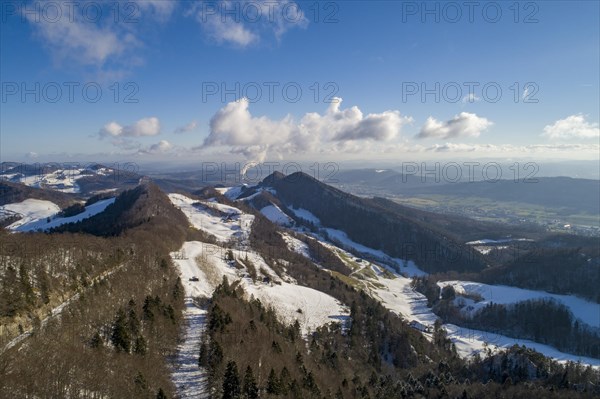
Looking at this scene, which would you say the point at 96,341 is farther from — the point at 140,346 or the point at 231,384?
the point at 231,384

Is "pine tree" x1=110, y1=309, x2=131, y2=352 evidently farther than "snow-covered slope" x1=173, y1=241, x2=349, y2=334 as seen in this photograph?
No

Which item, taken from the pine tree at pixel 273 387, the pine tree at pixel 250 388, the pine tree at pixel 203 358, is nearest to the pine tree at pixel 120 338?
the pine tree at pixel 203 358

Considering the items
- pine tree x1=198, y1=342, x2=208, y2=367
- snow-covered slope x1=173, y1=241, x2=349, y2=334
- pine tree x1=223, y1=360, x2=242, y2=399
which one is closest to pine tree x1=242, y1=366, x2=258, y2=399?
pine tree x1=223, y1=360, x2=242, y2=399

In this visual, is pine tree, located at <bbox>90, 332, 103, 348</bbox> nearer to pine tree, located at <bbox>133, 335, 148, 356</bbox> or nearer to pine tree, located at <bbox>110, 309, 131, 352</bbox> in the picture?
pine tree, located at <bbox>110, 309, 131, 352</bbox>

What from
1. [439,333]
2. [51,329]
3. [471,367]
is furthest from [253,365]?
[439,333]

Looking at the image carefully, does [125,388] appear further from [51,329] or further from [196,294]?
[196,294]

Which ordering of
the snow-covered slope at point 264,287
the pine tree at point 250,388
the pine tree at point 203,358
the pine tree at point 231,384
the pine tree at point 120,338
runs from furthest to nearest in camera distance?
the snow-covered slope at point 264,287
the pine tree at point 203,358
the pine tree at point 120,338
the pine tree at point 250,388
the pine tree at point 231,384

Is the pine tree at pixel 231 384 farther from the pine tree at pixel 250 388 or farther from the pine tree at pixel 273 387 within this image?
the pine tree at pixel 273 387

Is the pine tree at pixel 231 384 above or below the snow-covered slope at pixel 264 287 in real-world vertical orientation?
above
